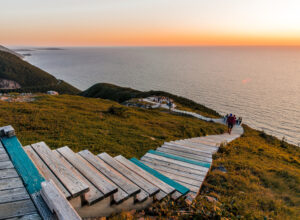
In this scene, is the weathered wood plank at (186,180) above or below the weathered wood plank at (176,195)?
below

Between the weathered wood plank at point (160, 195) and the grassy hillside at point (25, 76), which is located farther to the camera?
the grassy hillside at point (25, 76)

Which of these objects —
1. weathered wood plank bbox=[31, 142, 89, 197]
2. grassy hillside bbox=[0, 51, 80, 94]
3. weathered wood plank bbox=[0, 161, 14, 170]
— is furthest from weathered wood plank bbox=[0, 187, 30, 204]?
grassy hillside bbox=[0, 51, 80, 94]

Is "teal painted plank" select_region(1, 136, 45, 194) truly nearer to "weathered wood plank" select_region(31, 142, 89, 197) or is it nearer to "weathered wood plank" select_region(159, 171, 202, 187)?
"weathered wood plank" select_region(31, 142, 89, 197)

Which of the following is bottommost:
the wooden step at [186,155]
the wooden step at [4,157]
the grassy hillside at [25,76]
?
the grassy hillside at [25,76]

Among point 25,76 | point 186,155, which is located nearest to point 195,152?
point 186,155

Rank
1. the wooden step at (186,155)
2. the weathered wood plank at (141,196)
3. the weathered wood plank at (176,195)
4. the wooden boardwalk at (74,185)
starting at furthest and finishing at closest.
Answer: the wooden step at (186,155), the weathered wood plank at (176,195), the weathered wood plank at (141,196), the wooden boardwalk at (74,185)

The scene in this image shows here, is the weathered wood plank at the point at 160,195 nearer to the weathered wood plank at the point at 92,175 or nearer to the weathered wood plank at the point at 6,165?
the weathered wood plank at the point at 92,175

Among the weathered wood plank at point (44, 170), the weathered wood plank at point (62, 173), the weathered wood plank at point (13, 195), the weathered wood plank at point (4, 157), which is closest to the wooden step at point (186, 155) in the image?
the weathered wood plank at point (62, 173)

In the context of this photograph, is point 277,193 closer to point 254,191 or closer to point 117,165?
point 254,191
